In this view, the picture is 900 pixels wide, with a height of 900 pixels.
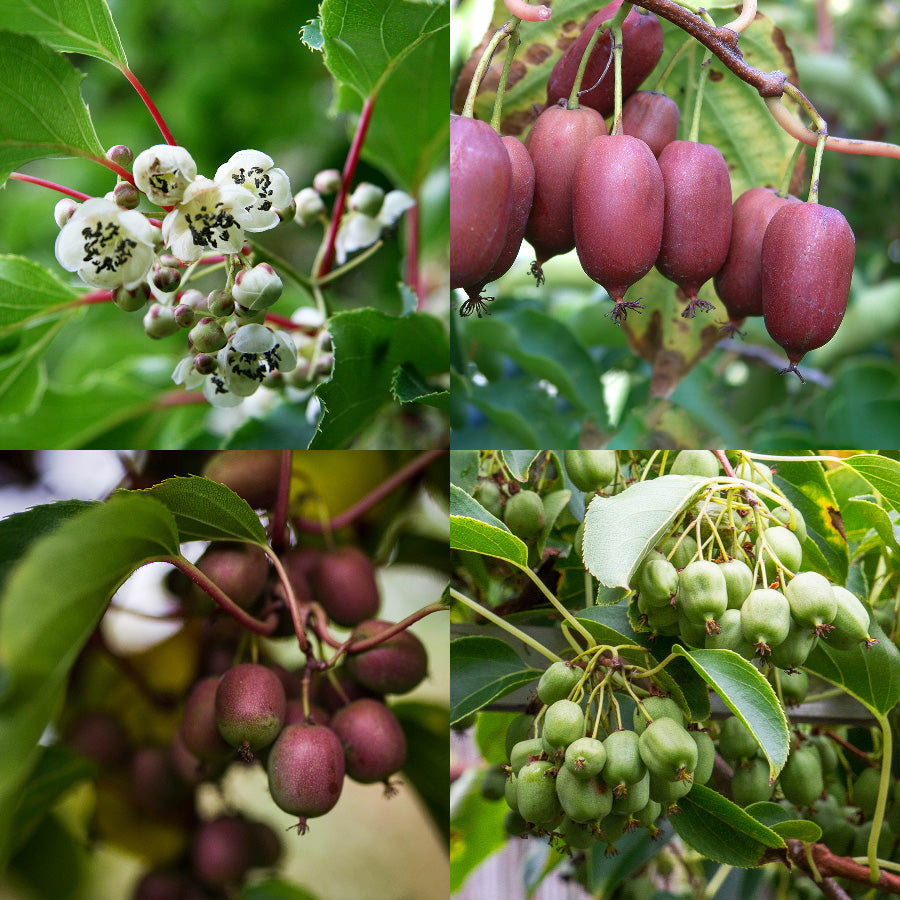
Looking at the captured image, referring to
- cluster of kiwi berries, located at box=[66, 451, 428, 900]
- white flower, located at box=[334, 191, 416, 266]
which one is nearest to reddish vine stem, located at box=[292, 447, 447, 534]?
cluster of kiwi berries, located at box=[66, 451, 428, 900]

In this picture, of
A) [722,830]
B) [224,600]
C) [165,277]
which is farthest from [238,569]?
[722,830]

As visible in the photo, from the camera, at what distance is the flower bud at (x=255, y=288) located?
0.35 metres

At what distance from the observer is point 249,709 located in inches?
13.7

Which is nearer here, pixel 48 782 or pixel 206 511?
pixel 206 511

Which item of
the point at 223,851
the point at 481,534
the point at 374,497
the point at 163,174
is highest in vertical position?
the point at 163,174

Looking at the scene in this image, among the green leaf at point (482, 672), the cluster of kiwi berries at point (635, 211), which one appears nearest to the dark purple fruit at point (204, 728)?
the green leaf at point (482, 672)

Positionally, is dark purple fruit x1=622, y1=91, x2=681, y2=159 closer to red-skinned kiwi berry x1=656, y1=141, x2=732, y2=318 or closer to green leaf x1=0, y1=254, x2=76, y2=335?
red-skinned kiwi berry x1=656, y1=141, x2=732, y2=318

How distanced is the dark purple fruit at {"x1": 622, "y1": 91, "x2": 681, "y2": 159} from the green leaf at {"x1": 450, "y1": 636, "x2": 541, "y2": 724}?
226 millimetres

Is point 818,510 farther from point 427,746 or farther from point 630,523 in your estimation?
point 427,746

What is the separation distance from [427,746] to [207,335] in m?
0.27

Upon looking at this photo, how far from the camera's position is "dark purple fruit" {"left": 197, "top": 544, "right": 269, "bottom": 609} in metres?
0.37

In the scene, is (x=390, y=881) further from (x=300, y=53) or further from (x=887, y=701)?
(x=300, y=53)

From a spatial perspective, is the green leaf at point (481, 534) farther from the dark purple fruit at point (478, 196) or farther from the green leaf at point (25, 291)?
the green leaf at point (25, 291)

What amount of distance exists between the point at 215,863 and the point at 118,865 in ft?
0.53
